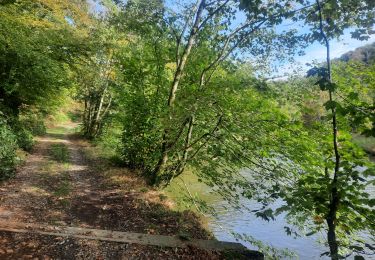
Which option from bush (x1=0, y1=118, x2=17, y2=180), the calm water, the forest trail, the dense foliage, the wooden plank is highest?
the dense foliage

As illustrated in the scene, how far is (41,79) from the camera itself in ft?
44.5

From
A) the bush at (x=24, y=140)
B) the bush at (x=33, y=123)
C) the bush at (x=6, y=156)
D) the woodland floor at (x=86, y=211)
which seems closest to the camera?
the woodland floor at (x=86, y=211)

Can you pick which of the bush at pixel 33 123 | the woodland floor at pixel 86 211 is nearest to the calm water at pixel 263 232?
the woodland floor at pixel 86 211

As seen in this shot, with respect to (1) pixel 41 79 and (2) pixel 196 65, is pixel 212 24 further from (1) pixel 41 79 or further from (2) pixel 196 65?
(1) pixel 41 79

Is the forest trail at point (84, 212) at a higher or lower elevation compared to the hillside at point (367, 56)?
lower

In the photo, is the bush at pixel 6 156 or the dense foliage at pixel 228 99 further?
the bush at pixel 6 156

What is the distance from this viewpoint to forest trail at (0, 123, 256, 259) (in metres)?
5.45

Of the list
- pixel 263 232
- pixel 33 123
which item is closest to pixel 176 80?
pixel 263 232

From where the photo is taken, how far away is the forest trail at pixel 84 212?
17.9ft

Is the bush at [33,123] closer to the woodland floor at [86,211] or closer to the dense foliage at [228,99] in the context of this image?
the dense foliage at [228,99]

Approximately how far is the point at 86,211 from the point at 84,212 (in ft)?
0.29

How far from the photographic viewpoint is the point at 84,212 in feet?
24.2

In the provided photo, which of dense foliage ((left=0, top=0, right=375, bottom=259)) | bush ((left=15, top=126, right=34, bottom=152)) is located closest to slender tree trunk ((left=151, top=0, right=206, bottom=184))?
dense foliage ((left=0, top=0, right=375, bottom=259))

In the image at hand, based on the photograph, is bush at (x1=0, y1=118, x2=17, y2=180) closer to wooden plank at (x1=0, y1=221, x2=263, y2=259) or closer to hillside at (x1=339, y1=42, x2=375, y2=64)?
wooden plank at (x1=0, y1=221, x2=263, y2=259)
